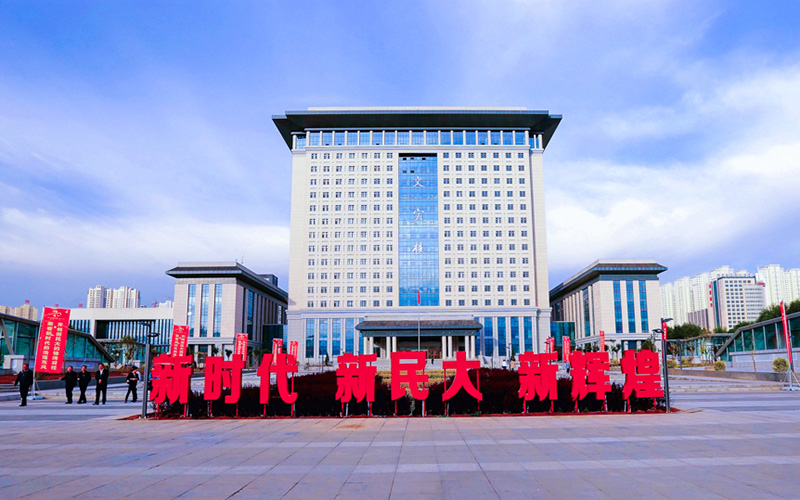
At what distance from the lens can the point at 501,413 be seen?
17.8 m

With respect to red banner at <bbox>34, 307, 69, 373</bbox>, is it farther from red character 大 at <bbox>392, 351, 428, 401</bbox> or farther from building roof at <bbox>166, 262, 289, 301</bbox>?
building roof at <bbox>166, 262, 289, 301</bbox>

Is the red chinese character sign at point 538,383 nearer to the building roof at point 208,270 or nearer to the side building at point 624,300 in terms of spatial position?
the side building at point 624,300

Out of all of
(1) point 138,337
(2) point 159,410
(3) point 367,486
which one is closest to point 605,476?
(3) point 367,486

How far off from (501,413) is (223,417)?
8.93 meters

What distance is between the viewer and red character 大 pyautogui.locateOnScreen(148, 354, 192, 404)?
698 inches

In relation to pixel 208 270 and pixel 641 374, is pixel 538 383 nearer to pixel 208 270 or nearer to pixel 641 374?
pixel 641 374

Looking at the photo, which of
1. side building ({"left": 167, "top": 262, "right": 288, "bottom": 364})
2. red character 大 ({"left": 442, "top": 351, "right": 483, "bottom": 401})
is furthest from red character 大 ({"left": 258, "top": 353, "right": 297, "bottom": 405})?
side building ({"left": 167, "top": 262, "right": 288, "bottom": 364})

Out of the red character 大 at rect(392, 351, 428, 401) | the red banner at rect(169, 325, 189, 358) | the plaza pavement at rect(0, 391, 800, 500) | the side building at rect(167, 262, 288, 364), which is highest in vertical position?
the side building at rect(167, 262, 288, 364)

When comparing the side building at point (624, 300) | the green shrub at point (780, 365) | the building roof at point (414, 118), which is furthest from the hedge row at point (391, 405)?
the side building at point (624, 300)

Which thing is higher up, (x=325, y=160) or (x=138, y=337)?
(x=325, y=160)

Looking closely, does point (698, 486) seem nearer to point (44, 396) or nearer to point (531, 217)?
point (44, 396)

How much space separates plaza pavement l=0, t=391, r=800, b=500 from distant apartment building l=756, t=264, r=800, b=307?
16685 centimetres

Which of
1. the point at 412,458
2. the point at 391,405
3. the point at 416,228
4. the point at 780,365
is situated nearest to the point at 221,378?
the point at 391,405

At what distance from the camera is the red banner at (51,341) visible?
2756 centimetres
